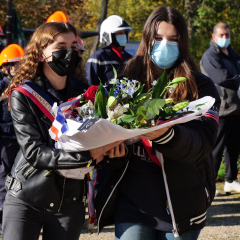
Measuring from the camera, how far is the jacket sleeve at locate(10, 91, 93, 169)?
2.36 m

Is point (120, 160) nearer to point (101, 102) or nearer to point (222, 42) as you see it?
point (101, 102)

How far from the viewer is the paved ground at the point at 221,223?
16.5ft

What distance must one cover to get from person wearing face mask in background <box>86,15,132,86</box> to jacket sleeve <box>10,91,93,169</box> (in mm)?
2483

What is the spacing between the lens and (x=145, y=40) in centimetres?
272

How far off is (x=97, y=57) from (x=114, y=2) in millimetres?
18004

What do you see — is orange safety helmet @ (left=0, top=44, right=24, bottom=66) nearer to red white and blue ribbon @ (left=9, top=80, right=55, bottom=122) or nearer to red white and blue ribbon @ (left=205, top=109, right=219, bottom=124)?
red white and blue ribbon @ (left=9, top=80, right=55, bottom=122)

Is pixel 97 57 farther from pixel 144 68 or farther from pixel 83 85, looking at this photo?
pixel 144 68

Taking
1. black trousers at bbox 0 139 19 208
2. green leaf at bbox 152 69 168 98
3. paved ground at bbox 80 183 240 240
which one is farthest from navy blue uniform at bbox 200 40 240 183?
green leaf at bbox 152 69 168 98

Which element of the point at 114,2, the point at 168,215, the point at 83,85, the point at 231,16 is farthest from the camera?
the point at 114,2

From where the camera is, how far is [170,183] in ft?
7.68

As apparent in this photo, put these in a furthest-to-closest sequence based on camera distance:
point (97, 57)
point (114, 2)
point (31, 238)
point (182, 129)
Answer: point (114, 2)
point (97, 57)
point (31, 238)
point (182, 129)

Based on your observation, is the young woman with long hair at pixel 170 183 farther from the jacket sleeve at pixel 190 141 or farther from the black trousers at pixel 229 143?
the black trousers at pixel 229 143

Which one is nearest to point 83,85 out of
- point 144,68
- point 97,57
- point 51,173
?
point 144,68

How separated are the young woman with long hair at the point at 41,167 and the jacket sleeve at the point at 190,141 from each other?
0.28 metres
